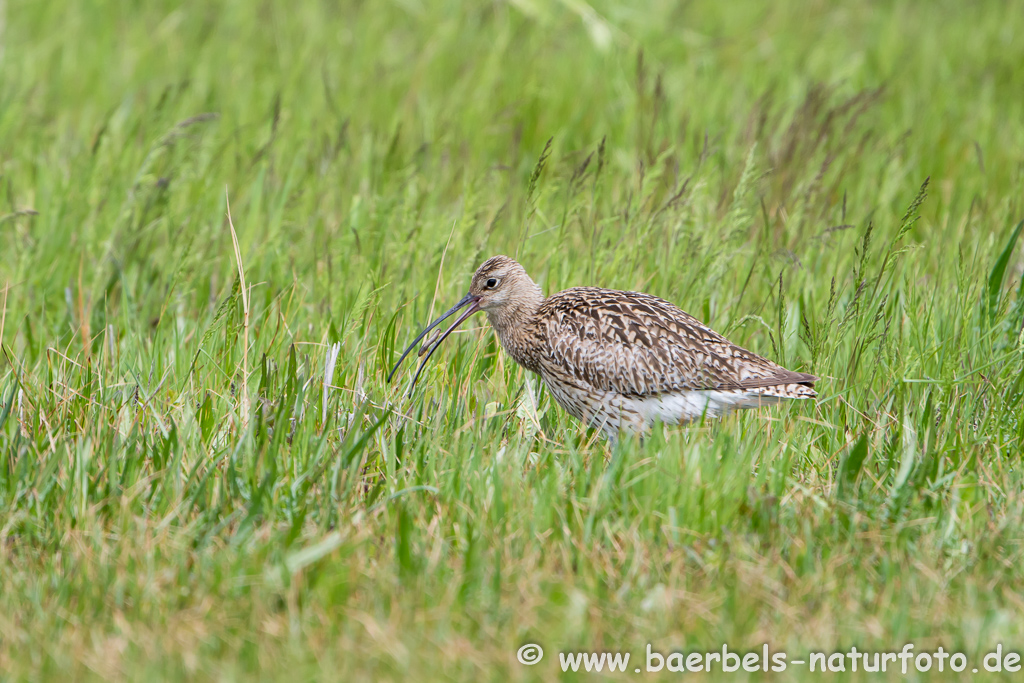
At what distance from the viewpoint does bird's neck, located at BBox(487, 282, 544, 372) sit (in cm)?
493

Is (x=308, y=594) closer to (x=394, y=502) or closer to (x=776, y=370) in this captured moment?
(x=394, y=502)

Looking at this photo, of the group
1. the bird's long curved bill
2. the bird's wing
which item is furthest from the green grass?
the bird's wing

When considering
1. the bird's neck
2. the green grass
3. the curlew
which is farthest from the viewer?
the bird's neck

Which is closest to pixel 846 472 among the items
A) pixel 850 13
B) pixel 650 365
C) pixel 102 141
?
pixel 650 365

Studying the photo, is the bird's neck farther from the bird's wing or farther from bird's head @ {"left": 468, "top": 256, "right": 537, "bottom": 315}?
the bird's wing

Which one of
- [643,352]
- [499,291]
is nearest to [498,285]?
[499,291]

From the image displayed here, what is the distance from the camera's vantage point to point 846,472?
3885 millimetres

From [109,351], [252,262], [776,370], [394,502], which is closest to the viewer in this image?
[394,502]

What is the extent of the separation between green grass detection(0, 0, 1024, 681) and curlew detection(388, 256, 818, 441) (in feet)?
0.47

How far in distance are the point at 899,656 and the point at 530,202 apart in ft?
8.42

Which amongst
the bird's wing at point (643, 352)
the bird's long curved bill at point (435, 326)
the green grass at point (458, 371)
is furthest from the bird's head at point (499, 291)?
the bird's wing at point (643, 352)

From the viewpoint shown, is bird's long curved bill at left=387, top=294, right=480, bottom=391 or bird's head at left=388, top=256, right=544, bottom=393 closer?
bird's long curved bill at left=387, top=294, right=480, bottom=391

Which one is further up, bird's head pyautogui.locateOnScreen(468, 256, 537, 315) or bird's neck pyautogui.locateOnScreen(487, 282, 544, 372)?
bird's head pyautogui.locateOnScreen(468, 256, 537, 315)

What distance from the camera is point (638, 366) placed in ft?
15.0
